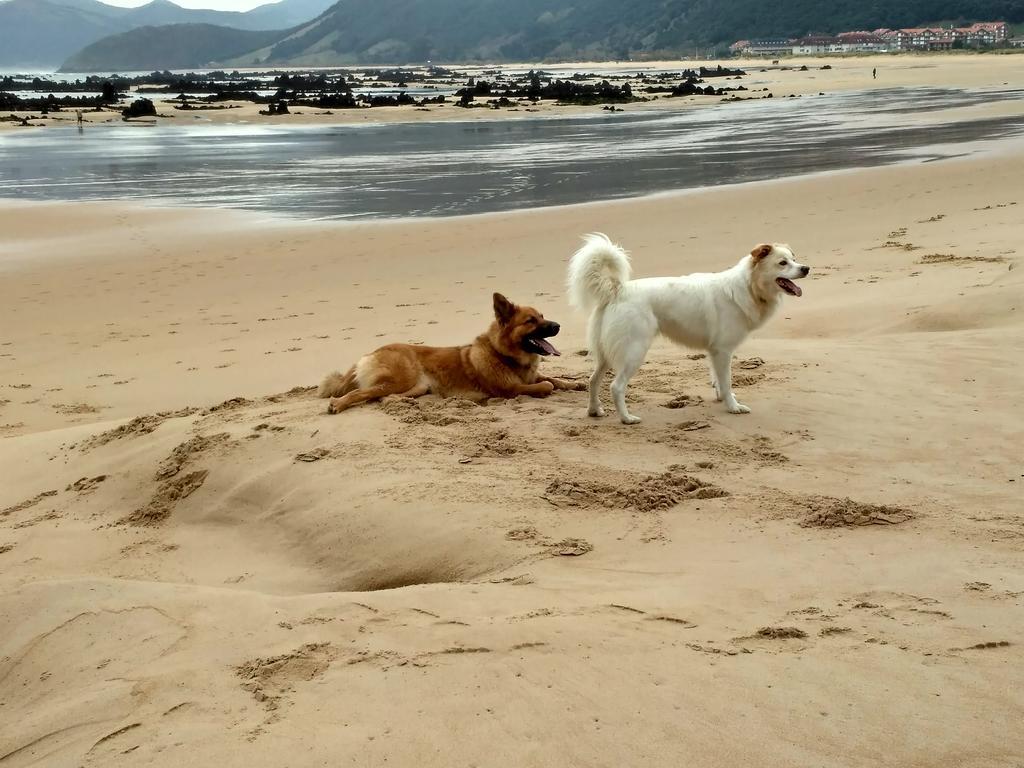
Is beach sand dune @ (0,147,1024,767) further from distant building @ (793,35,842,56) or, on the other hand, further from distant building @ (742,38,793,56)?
distant building @ (742,38,793,56)

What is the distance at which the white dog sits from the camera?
6.37 m

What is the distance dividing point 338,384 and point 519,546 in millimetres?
3081

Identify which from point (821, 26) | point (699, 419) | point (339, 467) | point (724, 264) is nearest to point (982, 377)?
point (699, 419)

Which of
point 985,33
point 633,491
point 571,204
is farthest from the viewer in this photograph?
point 985,33

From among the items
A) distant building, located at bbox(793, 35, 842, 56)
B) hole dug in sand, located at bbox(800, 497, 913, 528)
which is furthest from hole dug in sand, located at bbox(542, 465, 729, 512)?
distant building, located at bbox(793, 35, 842, 56)

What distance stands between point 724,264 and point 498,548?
26.6 feet

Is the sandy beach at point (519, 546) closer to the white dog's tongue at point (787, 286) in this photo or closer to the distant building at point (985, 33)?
the white dog's tongue at point (787, 286)

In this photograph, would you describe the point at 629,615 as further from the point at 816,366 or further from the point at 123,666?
the point at 816,366

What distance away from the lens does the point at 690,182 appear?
18750 millimetres

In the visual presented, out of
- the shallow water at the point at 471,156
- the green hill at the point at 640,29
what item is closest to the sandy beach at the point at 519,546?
the shallow water at the point at 471,156

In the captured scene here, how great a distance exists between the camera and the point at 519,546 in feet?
14.7

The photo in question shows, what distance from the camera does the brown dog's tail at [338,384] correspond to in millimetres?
7074

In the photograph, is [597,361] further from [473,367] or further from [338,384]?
[338,384]

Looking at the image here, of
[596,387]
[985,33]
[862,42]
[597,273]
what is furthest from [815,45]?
[596,387]
